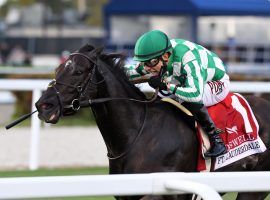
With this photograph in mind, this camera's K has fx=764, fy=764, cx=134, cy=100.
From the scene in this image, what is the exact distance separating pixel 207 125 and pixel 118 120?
0.53 meters

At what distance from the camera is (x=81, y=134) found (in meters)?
12.3

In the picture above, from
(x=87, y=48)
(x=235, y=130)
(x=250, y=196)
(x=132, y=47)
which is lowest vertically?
(x=132, y=47)

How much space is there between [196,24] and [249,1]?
49.4 inches

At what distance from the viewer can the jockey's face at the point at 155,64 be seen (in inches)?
180

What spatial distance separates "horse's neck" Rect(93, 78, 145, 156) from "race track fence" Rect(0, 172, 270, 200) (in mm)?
1664

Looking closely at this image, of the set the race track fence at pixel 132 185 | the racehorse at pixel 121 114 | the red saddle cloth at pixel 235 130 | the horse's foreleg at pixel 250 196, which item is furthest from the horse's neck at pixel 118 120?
the race track fence at pixel 132 185

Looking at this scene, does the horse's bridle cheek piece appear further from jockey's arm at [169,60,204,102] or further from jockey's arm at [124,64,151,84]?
jockey's arm at [169,60,204,102]

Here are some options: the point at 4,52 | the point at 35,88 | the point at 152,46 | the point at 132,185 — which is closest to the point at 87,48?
the point at 152,46

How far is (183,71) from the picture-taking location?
180 inches

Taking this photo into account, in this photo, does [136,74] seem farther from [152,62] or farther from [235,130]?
[235,130]

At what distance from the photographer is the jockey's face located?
4566 mm

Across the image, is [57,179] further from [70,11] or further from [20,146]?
[70,11]

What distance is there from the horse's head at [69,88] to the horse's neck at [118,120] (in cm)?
11

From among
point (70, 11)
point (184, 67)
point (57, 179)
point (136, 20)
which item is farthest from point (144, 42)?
point (70, 11)
